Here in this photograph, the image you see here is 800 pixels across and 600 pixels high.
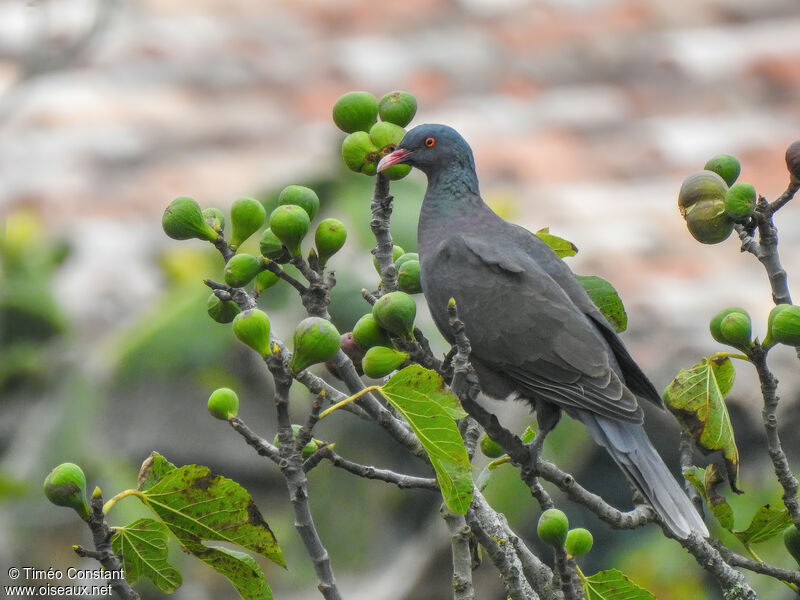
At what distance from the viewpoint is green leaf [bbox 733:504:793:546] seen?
2.26m

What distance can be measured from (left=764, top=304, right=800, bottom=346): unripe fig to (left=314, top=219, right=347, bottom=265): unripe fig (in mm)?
867

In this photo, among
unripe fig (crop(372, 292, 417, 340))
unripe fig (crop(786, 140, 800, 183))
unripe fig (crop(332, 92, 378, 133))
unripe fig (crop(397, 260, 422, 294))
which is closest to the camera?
unripe fig (crop(372, 292, 417, 340))

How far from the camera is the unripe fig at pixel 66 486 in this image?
1.85 m

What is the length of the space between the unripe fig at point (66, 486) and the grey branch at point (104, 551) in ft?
0.09

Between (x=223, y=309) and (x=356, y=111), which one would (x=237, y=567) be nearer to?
(x=223, y=309)

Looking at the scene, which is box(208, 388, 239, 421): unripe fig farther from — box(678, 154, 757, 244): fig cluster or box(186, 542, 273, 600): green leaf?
box(678, 154, 757, 244): fig cluster

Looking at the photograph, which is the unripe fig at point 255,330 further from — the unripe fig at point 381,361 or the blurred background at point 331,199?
the blurred background at point 331,199

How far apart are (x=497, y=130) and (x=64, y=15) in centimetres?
283

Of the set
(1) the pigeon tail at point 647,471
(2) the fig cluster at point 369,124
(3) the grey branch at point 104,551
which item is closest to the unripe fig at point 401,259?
(2) the fig cluster at point 369,124

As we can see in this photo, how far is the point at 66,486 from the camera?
72.8 inches

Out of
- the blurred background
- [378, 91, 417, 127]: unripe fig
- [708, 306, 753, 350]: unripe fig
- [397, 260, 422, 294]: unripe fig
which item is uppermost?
[378, 91, 417, 127]: unripe fig

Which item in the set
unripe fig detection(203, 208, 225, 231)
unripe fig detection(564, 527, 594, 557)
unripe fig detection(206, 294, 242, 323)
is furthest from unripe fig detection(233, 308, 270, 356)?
unripe fig detection(564, 527, 594, 557)

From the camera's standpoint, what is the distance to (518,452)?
2.37 m

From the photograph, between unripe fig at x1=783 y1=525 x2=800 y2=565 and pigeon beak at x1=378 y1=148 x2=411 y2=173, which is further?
pigeon beak at x1=378 y1=148 x2=411 y2=173
